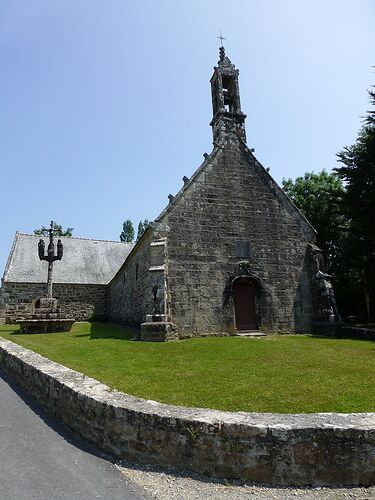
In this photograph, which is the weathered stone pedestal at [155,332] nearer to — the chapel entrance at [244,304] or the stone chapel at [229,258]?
the stone chapel at [229,258]

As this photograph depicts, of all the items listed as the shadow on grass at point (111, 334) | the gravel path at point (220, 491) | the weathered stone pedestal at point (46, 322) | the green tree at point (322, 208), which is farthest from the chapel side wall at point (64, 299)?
the gravel path at point (220, 491)

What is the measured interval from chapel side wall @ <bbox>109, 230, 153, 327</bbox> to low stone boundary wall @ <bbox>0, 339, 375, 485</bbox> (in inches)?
347

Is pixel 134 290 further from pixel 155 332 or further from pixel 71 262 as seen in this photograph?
pixel 71 262

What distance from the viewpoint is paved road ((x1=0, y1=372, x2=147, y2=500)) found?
3602 mm

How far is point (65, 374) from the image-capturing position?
20.7 feet

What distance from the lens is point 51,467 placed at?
4152 mm

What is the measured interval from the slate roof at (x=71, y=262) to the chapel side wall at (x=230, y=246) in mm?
14701

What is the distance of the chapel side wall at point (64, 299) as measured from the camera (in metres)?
25.2

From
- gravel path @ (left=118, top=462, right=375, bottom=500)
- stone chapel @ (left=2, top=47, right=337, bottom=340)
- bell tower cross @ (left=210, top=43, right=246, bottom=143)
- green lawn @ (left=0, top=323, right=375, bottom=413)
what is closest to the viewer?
gravel path @ (left=118, top=462, right=375, bottom=500)

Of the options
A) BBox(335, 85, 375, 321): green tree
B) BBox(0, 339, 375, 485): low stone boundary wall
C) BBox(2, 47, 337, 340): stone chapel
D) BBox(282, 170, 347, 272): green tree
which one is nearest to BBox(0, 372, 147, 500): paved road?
BBox(0, 339, 375, 485): low stone boundary wall

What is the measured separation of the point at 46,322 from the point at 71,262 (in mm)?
13187

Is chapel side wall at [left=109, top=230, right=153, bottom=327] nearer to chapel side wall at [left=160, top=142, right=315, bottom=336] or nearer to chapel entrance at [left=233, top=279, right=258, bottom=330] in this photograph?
chapel side wall at [left=160, top=142, right=315, bottom=336]

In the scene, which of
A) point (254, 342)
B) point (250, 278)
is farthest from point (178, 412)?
point (250, 278)

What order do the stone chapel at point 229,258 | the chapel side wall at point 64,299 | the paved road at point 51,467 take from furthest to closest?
the chapel side wall at point 64,299
the stone chapel at point 229,258
the paved road at point 51,467
